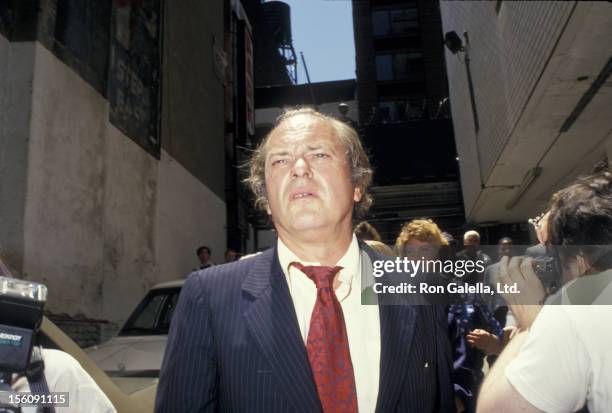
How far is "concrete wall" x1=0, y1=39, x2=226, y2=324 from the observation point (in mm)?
1858

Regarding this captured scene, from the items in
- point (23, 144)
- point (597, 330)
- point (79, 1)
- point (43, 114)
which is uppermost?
point (79, 1)

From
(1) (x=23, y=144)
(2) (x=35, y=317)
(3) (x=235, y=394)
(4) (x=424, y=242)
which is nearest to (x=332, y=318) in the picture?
(3) (x=235, y=394)

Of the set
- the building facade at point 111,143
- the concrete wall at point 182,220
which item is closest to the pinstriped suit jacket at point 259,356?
the building facade at point 111,143

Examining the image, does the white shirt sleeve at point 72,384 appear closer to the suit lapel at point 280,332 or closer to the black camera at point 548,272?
the suit lapel at point 280,332

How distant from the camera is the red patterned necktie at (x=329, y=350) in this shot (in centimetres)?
96

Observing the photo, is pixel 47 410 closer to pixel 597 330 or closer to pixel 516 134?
pixel 597 330

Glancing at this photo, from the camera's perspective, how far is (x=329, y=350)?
101cm

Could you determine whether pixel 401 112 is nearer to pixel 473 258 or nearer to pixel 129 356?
pixel 473 258

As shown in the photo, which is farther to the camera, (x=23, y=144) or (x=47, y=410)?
(x=23, y=144)

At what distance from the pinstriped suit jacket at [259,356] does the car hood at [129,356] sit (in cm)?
104

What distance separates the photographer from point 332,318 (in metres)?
1.04

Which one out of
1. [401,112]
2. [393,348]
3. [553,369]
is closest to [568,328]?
[553,369]

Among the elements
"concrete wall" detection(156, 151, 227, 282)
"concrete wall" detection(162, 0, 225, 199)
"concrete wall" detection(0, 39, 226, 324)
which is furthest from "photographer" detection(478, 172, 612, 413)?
"concrete wall" detection(162, 0, 225, 199)

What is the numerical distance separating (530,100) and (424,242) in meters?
1.18
